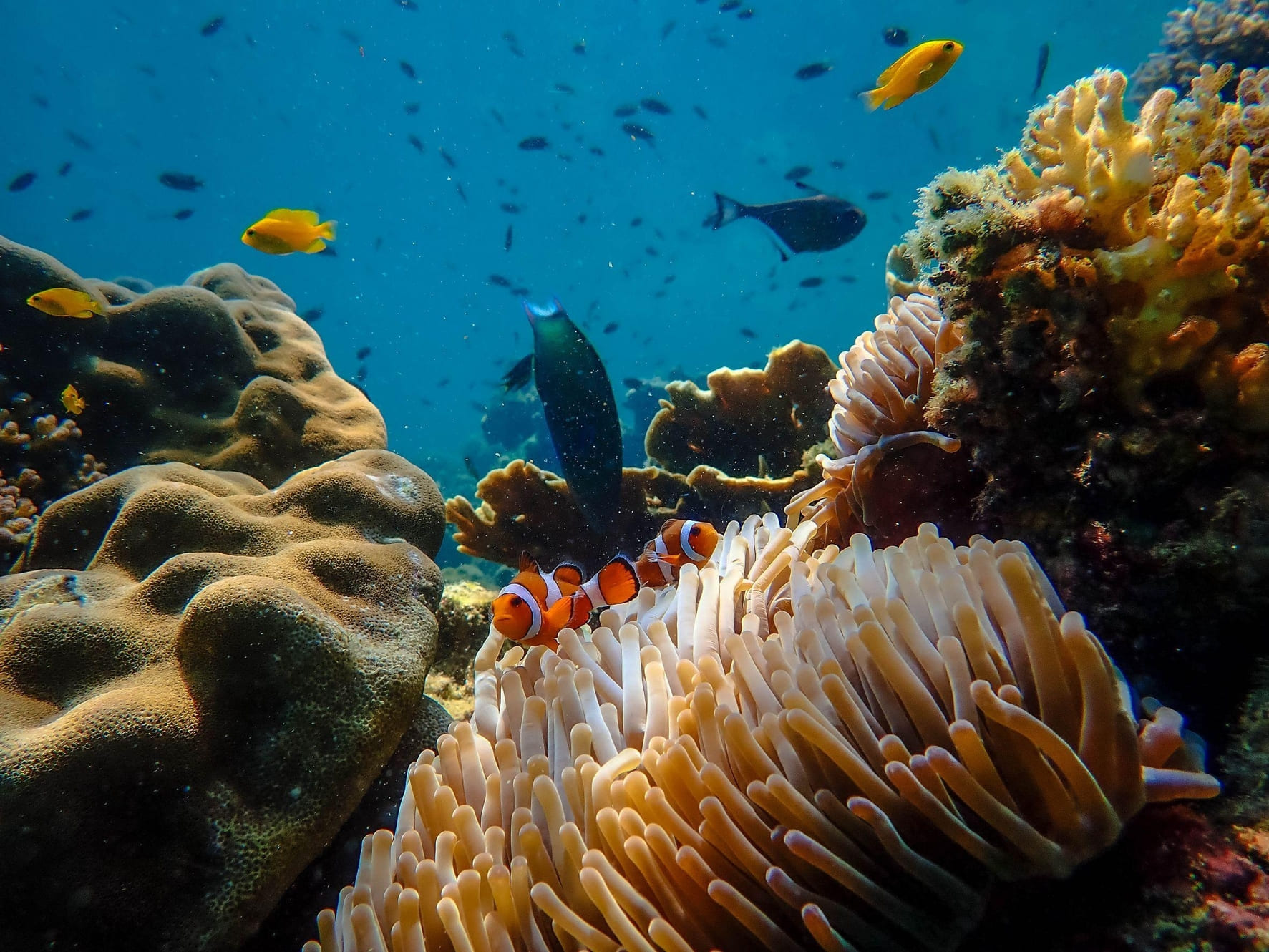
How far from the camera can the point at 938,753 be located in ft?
3.48

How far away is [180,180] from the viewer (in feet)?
40.1

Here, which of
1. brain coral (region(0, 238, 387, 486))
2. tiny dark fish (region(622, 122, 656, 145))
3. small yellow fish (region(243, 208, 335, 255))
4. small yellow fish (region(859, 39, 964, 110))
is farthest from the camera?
tiny dark fish (region(622, 122, 656, 145))

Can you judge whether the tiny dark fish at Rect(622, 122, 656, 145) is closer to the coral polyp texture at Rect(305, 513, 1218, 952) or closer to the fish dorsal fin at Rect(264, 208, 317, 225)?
the fish dorsal fin at Rect(264, 208, 317, 225)

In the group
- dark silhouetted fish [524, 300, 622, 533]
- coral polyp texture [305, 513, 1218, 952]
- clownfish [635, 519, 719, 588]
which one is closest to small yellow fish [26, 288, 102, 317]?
dark silhouetted fish [524, 300, 622, 533]

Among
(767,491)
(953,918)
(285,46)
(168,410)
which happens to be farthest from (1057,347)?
(285,46)

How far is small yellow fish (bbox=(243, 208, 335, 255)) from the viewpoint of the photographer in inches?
221

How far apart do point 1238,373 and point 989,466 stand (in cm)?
60

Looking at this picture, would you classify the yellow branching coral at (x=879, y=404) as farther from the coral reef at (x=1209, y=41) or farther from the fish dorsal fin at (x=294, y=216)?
the coral reef at (x=1209, y=41)

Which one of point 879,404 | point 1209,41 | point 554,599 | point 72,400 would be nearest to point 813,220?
point 879,404

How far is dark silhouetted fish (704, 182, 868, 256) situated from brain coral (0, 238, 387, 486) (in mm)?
4594

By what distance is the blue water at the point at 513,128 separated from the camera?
37.2m

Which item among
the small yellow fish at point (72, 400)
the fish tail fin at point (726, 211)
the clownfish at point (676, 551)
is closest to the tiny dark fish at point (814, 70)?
the fish tail fin at point (726, 211)

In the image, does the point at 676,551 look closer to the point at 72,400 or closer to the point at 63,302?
the point at 72,400

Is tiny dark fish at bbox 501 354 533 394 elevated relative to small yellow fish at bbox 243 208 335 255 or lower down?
lower down
